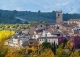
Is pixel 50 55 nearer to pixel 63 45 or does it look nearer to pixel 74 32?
pixel 63 45

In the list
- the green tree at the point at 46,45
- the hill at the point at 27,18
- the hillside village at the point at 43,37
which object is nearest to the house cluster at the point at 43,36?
the hillside village at the point at 43,37

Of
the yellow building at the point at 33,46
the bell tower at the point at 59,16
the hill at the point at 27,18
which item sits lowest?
the yellow building at the point at 33,46

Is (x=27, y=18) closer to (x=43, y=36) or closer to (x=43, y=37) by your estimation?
(x=43, y=36)

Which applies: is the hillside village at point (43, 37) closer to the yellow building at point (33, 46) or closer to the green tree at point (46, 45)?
the yellow building at point (33, 46)

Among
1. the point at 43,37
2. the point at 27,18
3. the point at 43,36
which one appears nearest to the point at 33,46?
the point at 43,37

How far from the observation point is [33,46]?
138 feet

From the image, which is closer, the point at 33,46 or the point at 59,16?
the point at 33,46

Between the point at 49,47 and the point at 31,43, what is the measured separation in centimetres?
437

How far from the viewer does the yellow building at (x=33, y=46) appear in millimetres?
39344

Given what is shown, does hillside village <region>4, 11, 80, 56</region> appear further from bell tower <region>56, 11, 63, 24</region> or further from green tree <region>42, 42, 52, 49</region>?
green tree <region>42, 42, 52, 49</region>

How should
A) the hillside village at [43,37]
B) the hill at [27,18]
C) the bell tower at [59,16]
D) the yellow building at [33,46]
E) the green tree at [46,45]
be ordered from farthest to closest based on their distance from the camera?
the hill at [27,18] → the bell tower at [59,16] → the hillside village at [43,37] → the green tree at [46,45] → the yellow building at [33,46]

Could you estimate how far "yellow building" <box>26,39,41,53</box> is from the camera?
39344mm

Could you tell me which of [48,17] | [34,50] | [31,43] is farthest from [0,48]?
[48,17]

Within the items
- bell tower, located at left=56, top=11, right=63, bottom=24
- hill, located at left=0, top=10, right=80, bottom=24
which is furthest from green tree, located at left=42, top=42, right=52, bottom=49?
hill, located at left=0, top=10, right=80, bottom=24
